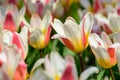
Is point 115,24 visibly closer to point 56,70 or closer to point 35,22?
point 35,22

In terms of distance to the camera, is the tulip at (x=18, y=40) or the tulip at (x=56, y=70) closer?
the tulip at (x=56, y=70)

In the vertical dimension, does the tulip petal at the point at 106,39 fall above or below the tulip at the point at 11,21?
below

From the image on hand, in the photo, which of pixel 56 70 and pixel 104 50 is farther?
pixel 104 50

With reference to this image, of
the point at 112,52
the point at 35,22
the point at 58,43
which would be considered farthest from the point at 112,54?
the point at 58,43

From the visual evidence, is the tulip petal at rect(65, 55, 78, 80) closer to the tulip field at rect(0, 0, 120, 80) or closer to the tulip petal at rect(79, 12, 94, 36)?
the tulip field at rect(0, 0, 120, 80)

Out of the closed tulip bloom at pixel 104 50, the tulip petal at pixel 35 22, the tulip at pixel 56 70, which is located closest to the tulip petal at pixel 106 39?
the closed tulip bloom at pixel 104 50

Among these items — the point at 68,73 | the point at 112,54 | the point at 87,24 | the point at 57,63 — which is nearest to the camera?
the point at 68,73

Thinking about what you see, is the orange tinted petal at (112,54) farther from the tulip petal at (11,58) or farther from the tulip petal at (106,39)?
the tulip petal at (11,58)
